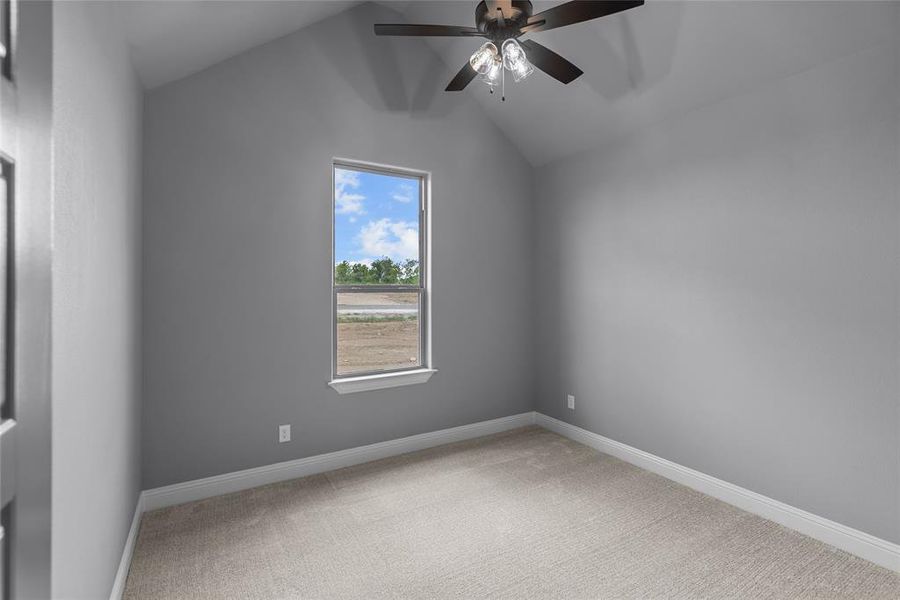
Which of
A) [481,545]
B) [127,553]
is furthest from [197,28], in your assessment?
[481,545]

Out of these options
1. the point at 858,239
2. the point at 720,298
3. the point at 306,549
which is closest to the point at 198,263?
the point at 306,549

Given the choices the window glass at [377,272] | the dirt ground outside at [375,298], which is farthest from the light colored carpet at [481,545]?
the dirt ground outside at [375,298]

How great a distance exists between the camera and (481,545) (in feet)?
7.45

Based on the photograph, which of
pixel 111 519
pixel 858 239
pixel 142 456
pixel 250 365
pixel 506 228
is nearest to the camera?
pixel 111 519

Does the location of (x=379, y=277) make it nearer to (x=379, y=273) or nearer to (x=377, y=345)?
(x=379, y=273)

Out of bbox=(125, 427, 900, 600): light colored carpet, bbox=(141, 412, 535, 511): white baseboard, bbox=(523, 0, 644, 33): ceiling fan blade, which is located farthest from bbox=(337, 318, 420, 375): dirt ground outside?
bbox=(523, 0, 644, 33): ceiling fan blade

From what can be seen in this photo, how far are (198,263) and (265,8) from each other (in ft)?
4.82

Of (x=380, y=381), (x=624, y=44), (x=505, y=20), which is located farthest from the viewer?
(x=380, y=381)

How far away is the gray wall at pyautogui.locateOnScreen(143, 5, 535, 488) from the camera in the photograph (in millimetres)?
2629

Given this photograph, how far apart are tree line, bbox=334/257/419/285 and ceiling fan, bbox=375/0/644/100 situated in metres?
1.59

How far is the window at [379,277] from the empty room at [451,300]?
23mm

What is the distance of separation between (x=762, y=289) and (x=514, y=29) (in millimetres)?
1946

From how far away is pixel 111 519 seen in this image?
1.75 m

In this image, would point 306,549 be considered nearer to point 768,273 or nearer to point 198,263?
point 198,263
